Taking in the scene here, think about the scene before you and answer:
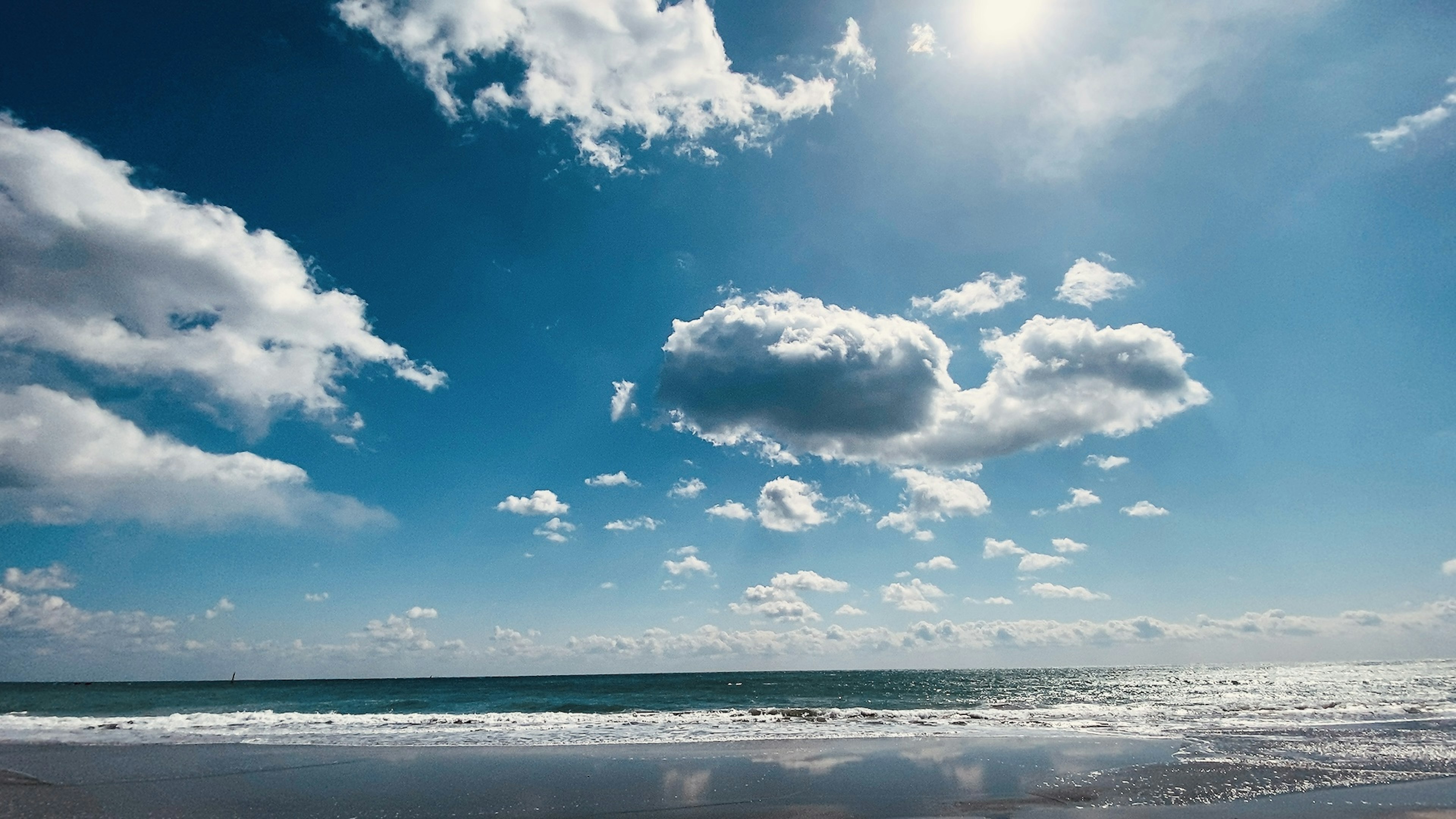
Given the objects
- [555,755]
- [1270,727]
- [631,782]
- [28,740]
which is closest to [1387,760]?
[1270,727]

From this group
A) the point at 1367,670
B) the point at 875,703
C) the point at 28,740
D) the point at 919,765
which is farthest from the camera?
the point at 1367,670

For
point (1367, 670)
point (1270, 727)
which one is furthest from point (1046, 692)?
point (1367, 670)

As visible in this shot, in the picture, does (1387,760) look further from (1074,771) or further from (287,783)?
(287,783)

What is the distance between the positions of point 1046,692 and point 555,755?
2589 inches

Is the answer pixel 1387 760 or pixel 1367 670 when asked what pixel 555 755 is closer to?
pixel 1387 760

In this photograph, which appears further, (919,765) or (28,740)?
(28,740)

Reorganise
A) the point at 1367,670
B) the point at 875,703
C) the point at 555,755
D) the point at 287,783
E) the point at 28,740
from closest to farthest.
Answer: the point at 287,783 → the point at 555,755 → the point at 28,740 → the point at 875,703 → the point at 1367,670

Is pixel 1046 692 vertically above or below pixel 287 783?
below

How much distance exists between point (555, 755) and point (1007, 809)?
556 inches

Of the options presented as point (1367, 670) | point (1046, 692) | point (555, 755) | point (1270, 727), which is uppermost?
point (555, 755)

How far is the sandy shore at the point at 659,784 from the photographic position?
529 inches

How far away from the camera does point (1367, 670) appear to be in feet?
412

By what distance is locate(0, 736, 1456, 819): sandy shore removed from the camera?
44.1 ft

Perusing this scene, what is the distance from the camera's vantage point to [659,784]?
15938 millimetres
